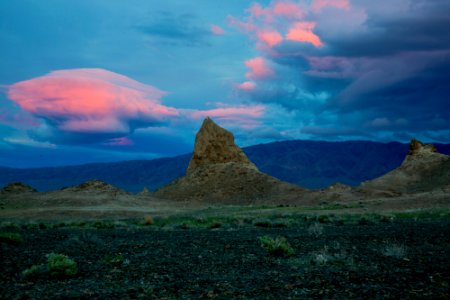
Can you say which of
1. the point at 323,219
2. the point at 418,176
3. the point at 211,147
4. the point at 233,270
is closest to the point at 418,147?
the point at 418,176

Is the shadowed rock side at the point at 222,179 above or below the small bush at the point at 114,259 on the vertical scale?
above

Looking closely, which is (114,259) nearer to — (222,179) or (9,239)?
(9,239)

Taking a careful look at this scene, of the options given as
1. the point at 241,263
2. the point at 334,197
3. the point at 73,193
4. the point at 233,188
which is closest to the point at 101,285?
the point at 241,263

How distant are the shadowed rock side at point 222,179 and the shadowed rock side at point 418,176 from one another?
16.7m

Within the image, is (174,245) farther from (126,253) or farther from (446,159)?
(446,159)

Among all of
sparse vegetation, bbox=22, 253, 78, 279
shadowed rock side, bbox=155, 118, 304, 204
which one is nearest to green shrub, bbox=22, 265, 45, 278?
sparse vegetation, bbox=22, 253, 78, 279

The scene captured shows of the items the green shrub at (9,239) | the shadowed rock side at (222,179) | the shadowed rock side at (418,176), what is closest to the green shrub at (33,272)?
the green shrub at (9,239)

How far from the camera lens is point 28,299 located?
31.4ft

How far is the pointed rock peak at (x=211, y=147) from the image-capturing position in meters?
97.4

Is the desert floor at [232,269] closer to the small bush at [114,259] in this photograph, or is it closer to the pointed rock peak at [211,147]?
the small bush at [114,259]

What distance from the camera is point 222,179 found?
292 ft

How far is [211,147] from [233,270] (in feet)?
280

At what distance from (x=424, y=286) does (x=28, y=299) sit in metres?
8.18

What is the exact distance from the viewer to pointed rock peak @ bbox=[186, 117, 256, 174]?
320 feet
